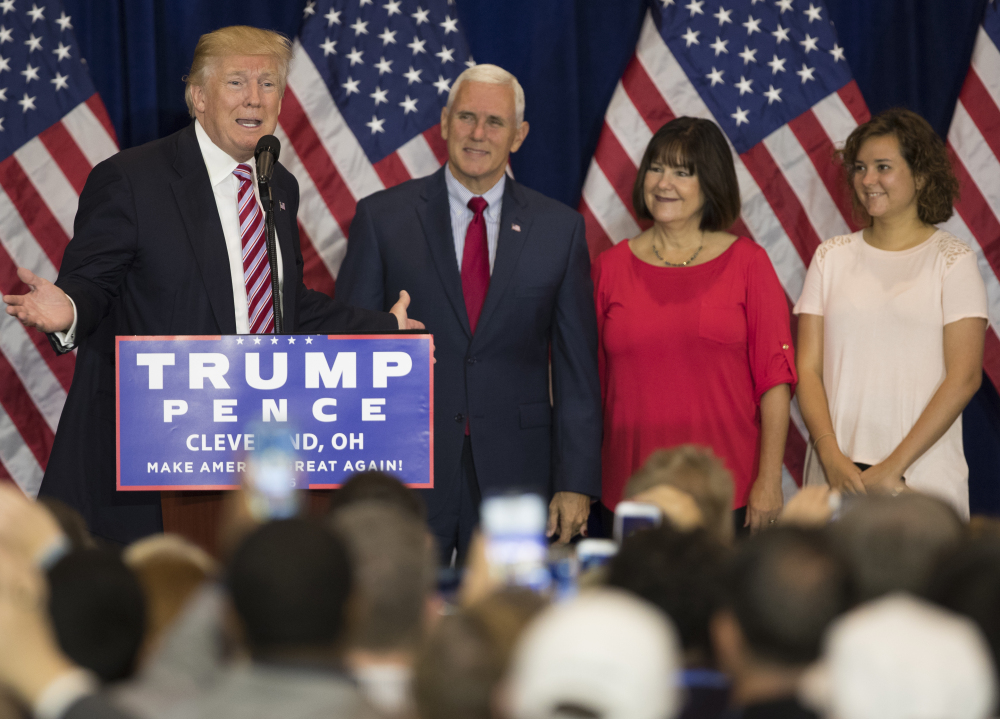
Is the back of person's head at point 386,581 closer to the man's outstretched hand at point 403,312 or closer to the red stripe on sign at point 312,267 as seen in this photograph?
the man's outstretched hand at point 403,312

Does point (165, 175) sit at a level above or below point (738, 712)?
above

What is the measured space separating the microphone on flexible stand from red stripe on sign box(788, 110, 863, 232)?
2568mm

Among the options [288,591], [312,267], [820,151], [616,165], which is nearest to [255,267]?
[312,267]

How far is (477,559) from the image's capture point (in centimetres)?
175

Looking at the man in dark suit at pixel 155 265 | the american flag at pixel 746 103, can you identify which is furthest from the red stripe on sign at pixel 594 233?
the man in dark suit at pixel 155 265

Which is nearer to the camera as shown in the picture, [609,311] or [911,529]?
[911,529]

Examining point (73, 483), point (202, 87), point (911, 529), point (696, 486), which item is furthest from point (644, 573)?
point (202, 87)

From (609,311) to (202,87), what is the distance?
1532 mm

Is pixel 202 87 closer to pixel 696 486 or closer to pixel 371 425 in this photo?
pixel 371 425

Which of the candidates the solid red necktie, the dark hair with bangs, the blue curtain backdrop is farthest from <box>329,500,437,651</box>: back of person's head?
the blue curtain backdrop

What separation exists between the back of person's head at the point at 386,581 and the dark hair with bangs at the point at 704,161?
2.36 meters

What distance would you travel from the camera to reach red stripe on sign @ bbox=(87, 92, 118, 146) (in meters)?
4.23

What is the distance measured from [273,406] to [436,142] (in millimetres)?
2276

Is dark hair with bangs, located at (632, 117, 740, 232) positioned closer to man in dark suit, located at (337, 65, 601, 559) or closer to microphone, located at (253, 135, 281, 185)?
man in dark suit, located at (337, 65, 601, 559)
